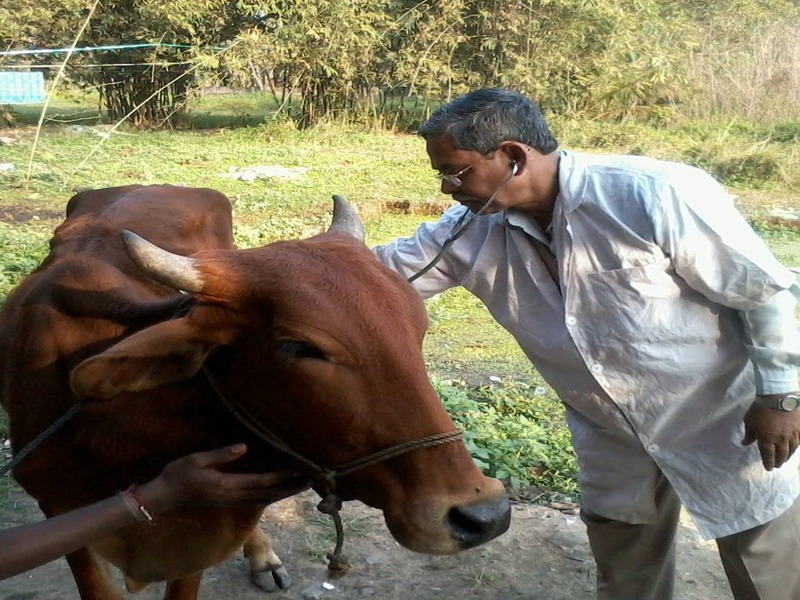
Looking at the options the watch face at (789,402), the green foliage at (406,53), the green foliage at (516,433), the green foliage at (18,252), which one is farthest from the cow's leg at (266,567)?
the green foliage at (406,53)

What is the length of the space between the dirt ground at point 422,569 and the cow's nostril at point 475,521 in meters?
1.59

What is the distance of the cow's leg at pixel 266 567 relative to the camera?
136 inches

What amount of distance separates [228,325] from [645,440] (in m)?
1.31

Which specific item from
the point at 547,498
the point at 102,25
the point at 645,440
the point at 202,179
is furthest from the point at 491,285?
the point at 102,25

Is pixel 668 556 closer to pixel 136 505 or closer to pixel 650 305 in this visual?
pixel 650 305

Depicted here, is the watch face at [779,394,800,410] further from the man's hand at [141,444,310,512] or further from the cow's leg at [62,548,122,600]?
the cow's leg at [62,548,122,600]

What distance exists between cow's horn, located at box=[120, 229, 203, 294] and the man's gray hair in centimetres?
90

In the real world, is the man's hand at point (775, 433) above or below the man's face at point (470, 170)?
below

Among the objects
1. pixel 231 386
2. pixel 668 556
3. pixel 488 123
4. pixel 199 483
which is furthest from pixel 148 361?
pixel 668 556

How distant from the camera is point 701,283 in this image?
238cm

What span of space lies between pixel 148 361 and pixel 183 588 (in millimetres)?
1263

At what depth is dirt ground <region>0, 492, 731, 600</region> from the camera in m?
3.42

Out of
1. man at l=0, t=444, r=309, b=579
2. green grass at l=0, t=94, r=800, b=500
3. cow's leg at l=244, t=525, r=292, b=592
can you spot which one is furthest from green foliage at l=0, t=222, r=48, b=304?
man at l=0, t=444, r=309, b=579

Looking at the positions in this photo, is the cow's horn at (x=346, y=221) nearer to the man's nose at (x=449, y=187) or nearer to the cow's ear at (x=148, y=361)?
the man's nose at (x=449, y=187)
